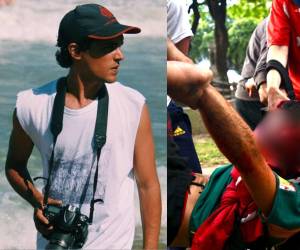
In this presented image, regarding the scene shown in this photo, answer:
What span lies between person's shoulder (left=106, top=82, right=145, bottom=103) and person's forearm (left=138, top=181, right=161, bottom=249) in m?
0.26

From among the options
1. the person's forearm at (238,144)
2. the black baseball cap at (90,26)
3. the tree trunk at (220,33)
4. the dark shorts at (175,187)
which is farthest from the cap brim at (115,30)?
the tree trunk at (220,33)

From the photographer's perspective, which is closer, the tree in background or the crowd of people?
the crowd of people

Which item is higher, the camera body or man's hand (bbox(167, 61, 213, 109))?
man's hand (bbox(167, 61, 213, 109))

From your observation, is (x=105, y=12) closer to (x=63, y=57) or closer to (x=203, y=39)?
(x=63, y=57)

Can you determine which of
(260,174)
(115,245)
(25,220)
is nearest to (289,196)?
(260,174)

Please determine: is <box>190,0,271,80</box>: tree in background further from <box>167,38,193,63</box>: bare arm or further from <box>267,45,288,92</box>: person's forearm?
<box>167,38,193,63</box>: bare arm

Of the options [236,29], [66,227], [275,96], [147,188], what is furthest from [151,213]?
[236,29]

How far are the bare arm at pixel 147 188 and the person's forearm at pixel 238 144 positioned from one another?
0.28 meters

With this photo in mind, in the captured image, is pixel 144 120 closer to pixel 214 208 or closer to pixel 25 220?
pixel 25 220

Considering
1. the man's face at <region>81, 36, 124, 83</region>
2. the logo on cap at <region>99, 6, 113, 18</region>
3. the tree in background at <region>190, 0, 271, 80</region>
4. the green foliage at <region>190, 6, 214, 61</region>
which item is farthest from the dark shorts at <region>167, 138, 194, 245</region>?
the green foliage at <region>190, 6, 214, 61</region>

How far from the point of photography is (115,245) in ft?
9.70

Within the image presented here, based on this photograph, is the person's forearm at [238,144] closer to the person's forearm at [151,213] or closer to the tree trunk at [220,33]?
the person's forearm at [151,213]

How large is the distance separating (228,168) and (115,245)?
0.82 m

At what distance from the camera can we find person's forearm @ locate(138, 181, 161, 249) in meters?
2.94
